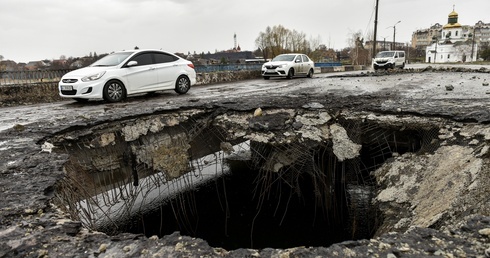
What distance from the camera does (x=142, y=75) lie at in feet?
29.7

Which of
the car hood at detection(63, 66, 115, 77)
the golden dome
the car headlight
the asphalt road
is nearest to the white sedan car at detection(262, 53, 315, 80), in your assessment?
the asphalt road

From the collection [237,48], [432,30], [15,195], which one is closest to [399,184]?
[15,195]

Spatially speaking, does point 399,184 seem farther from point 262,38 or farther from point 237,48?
point 237,48

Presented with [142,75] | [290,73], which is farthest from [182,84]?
[290,73]

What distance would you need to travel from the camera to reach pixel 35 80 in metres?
11.1

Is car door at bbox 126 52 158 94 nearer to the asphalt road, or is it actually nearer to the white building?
the asphalt road

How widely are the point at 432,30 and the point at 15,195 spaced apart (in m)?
124

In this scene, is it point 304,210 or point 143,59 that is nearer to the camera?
point 304,210

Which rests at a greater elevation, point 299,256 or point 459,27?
point 459,27

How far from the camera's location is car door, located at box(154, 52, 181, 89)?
9.54 meters

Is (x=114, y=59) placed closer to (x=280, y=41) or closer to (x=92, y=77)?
(x=92, y=77)

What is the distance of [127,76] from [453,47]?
238ft

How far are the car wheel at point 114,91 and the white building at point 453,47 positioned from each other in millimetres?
69280

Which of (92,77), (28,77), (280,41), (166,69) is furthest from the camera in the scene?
(280,41)
